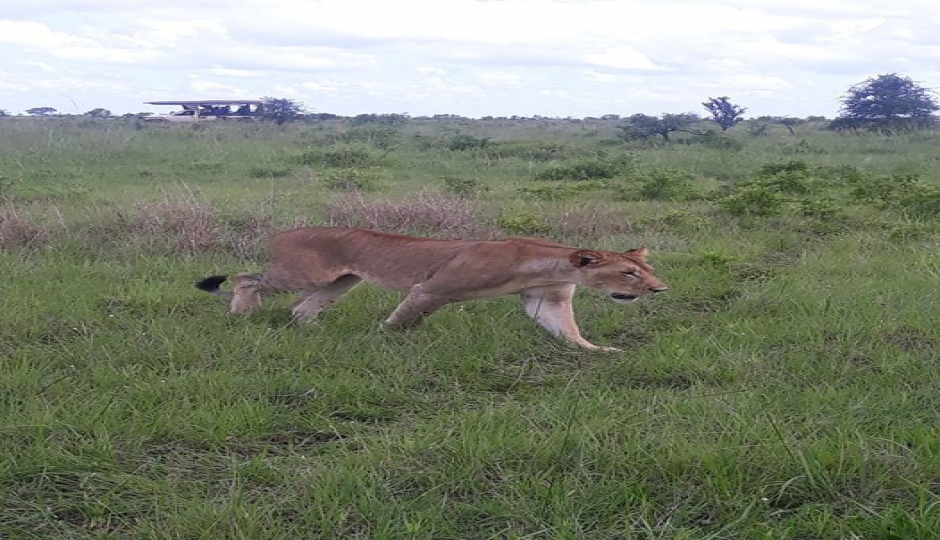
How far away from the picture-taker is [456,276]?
240 inches

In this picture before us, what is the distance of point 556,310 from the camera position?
20.0 feet

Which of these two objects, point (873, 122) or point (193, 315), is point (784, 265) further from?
point (873, 122)

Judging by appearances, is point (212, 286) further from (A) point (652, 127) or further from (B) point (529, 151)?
(A) point (652, 127)

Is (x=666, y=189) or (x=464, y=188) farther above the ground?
(x=666, y=189)

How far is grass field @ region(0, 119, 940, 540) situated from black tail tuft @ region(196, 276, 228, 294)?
213 millimetres

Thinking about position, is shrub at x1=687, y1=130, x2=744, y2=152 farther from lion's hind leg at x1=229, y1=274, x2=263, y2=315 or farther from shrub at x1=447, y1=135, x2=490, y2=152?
lion's hind leg at x1=229, y1=274, x2=263, y2=315

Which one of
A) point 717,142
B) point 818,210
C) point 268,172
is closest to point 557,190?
point 818,210

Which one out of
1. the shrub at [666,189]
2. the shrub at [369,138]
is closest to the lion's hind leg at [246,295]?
the shrub at [666,189]

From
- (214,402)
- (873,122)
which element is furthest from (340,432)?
(873,122)

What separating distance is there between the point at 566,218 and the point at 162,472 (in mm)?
6546

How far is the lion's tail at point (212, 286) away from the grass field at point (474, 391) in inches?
8.4

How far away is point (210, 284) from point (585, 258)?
240 centimetres

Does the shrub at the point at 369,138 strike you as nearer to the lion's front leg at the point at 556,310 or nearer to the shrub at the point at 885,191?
the shrub at the point at 885,191

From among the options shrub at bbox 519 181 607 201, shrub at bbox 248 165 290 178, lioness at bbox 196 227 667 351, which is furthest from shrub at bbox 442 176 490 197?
lioness at bbox 196 227 667 351
